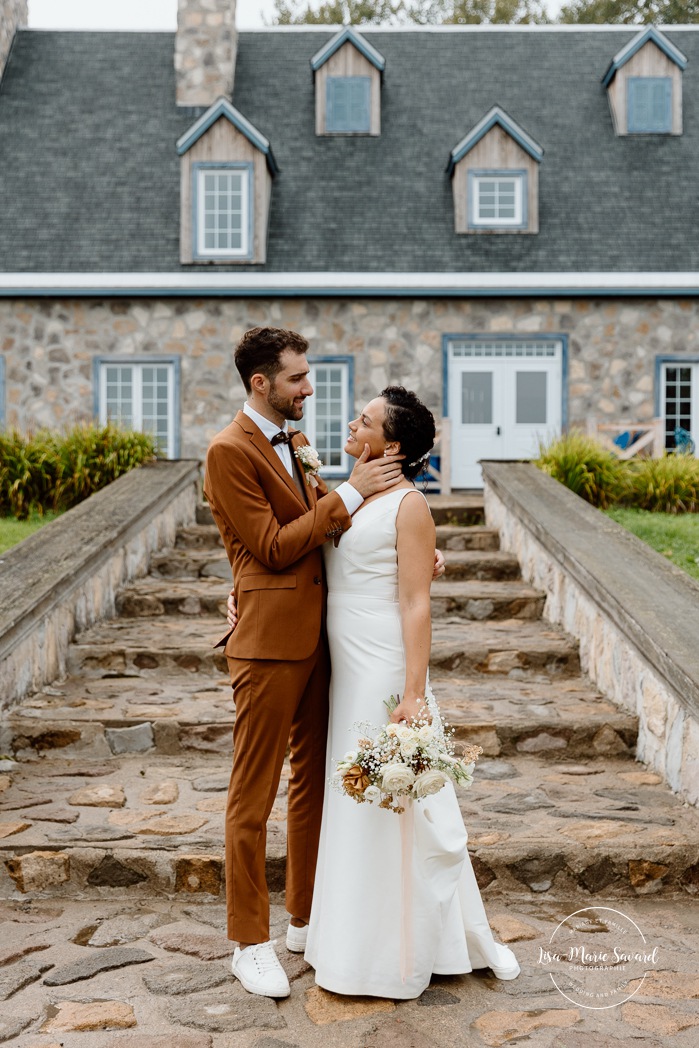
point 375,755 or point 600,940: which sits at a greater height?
point 375,755

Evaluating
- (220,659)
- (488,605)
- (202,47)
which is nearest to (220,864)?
(220,659)

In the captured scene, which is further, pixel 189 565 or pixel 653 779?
pixel 189 565

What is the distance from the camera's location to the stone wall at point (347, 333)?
15.4 m

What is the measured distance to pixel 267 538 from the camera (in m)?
3.25

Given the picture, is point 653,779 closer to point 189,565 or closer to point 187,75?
point 189,565

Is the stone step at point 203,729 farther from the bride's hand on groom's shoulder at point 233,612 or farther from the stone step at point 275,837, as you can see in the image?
the bride's hand on groom's shoulder at point 233,612

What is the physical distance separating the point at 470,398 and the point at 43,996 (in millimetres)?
13230

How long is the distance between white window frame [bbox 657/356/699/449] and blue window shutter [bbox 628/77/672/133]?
3.89 metres

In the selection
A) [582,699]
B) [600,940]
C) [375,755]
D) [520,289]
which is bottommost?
[600,940]

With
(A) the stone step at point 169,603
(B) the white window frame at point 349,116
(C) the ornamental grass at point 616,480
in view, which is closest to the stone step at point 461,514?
(C) the ornamental grass at point 616,480

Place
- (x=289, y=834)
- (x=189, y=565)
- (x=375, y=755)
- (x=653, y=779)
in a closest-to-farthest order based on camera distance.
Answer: (x=375, y=755) → (x=289, y=834) → (x=653, y=779) → (x=189, y=565)

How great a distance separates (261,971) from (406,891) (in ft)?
1.62

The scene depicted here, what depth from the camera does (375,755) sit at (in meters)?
3.14

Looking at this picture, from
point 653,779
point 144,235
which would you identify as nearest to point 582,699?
point 653,779
